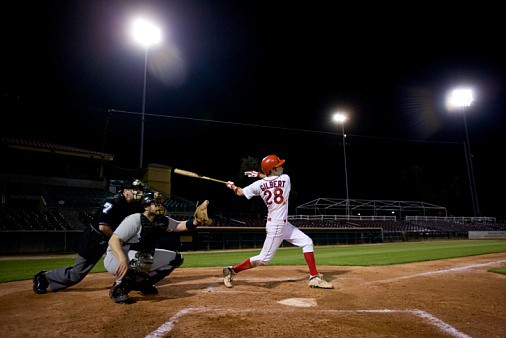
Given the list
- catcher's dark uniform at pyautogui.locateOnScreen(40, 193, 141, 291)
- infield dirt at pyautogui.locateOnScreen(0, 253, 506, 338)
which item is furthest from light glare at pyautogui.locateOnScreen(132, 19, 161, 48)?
catcher's dark uniform at pyautogui.locateOnScreen(40, 193, 141, 291)

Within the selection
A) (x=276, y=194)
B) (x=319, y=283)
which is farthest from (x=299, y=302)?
(x=276, y=194)

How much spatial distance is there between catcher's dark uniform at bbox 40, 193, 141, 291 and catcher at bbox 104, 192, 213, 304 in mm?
267

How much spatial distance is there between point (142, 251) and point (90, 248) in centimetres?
95

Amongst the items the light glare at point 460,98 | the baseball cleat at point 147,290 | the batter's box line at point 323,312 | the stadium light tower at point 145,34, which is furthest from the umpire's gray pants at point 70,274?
the light glare at point 460,98

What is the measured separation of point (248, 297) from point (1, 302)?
3289 millimetres

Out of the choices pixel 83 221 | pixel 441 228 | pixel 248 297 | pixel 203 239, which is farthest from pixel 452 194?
pixel 248 297

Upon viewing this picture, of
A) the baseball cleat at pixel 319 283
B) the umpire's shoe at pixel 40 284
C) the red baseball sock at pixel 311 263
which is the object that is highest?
the red baseball sock at pixel 311 263

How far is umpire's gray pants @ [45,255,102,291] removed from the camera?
4.48 meters

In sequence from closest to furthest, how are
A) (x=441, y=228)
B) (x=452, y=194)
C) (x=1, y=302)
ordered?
1. (x=1, y=302)
2. (x=441, y=228)
3. (x=452, y=194)

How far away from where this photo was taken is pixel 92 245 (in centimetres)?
446

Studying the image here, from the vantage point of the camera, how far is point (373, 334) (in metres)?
2.72

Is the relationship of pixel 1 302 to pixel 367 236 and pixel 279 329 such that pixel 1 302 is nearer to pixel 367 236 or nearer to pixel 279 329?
pixel 279 329

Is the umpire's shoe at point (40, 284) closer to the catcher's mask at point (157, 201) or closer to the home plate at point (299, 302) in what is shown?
the catcher's mask at point (157, 201)

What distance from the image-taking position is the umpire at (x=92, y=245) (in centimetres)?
439
